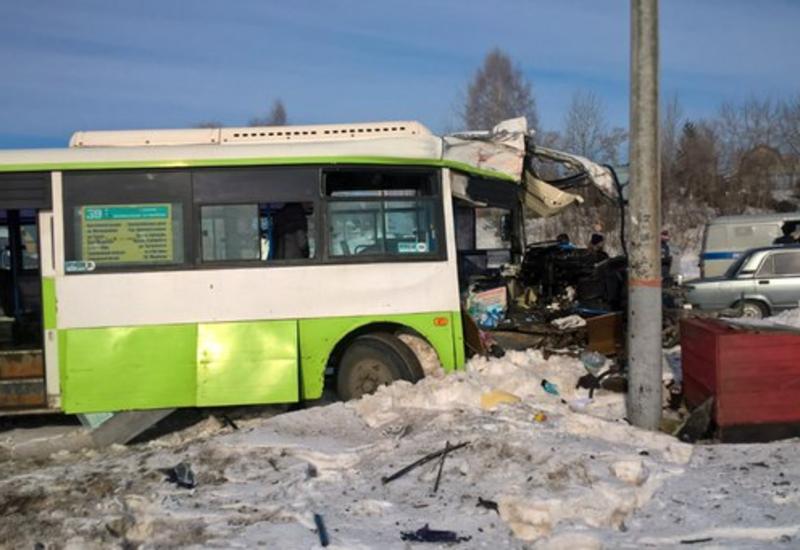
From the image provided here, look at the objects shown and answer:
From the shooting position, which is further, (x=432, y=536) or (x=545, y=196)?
(x=545, y=196)

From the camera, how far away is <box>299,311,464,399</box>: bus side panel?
7852mm

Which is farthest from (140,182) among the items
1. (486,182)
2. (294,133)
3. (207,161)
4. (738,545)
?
(738,545)

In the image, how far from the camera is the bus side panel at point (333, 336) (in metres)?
7.85

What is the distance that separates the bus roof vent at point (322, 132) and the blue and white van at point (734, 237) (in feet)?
51.5

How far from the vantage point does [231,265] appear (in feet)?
25.6

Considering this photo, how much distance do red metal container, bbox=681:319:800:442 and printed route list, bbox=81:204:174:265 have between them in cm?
524

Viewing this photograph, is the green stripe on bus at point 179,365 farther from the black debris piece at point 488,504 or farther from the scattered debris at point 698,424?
the scattered debris at point 698,424

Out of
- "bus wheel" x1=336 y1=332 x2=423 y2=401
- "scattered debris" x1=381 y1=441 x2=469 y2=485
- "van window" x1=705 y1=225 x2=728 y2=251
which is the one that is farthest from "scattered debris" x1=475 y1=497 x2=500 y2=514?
"van window" x1=705 y1=225 x2=728 y2=251

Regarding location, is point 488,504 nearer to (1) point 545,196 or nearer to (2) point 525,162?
(2) point 525,162

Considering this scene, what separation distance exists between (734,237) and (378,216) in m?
16.7

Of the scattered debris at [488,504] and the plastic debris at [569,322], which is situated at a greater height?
the plastic debris at [569,322]

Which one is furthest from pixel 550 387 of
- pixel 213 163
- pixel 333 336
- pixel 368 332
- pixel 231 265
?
pixel 213 163

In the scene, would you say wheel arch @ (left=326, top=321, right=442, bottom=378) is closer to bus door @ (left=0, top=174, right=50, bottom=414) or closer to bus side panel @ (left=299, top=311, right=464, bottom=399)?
bus side panel @ (left=299, top=311, right=464, bottom=399)

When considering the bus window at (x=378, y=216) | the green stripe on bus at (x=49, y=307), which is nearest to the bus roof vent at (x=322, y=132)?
the bus window at (x=378, y=216)
